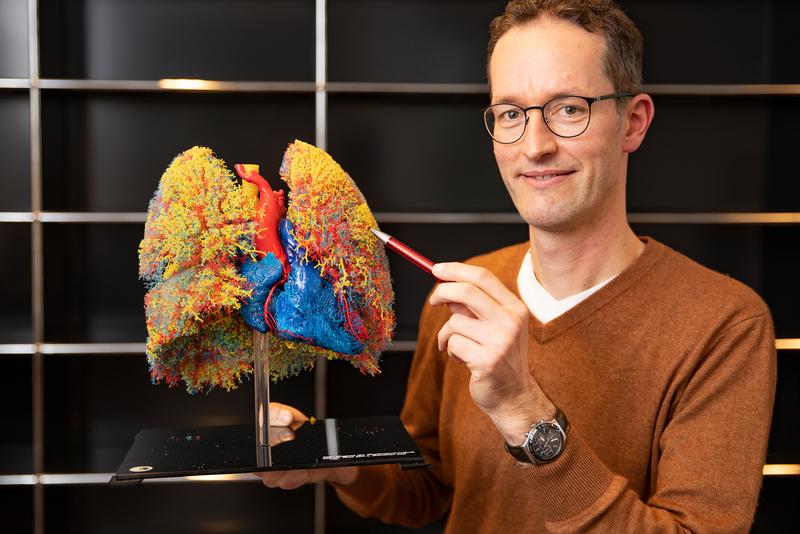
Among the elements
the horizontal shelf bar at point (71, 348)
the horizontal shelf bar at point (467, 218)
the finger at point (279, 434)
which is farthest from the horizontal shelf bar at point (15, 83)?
the finger at point (279, 434)

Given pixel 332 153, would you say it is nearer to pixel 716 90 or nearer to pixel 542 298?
pixel 716 90

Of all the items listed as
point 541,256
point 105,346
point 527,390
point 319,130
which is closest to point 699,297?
point 541,256

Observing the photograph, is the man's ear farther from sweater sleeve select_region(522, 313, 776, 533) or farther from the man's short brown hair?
sweater sleeve select_region(522, 313, 776, 533)

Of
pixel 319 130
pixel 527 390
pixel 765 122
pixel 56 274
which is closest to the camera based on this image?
pixel 527 390

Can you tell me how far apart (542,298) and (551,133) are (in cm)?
30

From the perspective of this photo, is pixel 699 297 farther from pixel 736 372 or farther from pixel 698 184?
pixel 698 184

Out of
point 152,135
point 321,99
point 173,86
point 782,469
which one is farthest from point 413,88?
point 782,469

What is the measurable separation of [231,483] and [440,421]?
1.55m

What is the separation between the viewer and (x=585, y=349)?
1.20 m

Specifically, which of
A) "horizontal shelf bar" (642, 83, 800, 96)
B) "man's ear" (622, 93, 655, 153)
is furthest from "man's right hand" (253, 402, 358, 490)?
"horizontal shelf bar" (642, 83, 800, 96)

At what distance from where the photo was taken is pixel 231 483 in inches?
105

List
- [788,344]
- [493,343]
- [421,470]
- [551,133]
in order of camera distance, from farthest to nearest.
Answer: [788,344] < [421,470] < [551,133] < [493,343]

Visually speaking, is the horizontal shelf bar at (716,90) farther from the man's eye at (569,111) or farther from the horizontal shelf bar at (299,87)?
the man's eye at (569,111)

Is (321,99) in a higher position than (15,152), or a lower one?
higher
